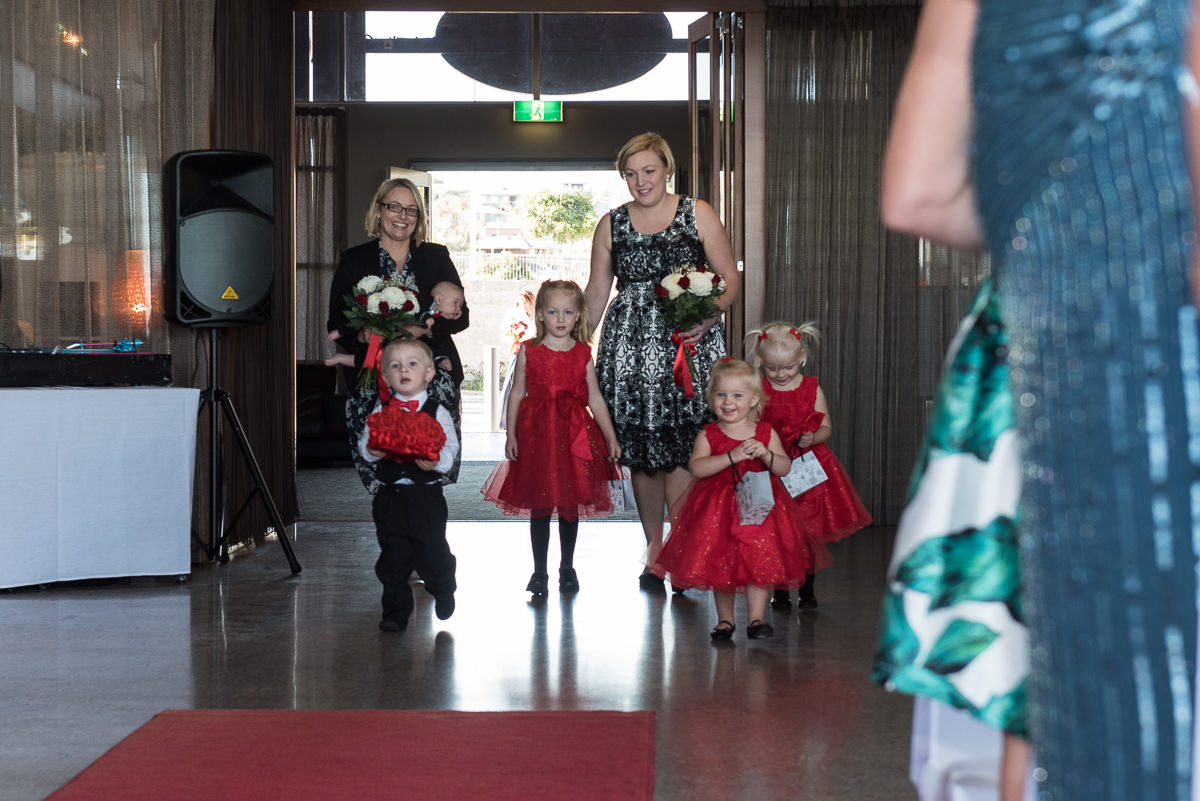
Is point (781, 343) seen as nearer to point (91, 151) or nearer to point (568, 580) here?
point (568, 580)

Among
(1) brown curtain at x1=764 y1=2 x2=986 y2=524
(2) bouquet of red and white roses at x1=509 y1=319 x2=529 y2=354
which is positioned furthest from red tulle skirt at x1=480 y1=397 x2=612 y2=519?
(2) bouquet of red and white roses at x1=509 y1=319 x2=529 y2=354

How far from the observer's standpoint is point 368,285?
13.1 feet

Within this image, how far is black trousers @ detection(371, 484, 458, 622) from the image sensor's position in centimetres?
367

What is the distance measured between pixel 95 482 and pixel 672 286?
2.07 meters

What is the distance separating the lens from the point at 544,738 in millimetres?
2512

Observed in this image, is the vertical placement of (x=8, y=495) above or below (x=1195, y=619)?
below

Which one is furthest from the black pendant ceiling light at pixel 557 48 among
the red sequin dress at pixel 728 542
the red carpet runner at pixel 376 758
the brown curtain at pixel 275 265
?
the red carpet runner at pixel 376 758

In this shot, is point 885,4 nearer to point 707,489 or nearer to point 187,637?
point 707,489

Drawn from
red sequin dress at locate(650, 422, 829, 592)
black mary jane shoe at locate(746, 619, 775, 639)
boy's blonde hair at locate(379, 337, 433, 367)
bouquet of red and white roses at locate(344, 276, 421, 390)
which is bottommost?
black mary jane shoe at locate(746, 619, 775, 639)

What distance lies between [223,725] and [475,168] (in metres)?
9.56

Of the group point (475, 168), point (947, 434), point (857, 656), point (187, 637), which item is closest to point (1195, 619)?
point (947, 434)

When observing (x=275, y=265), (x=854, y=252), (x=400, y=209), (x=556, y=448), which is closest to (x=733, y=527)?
(x=556, y=448)

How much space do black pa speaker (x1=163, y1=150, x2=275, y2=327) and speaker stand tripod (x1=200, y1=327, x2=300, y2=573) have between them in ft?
0.48

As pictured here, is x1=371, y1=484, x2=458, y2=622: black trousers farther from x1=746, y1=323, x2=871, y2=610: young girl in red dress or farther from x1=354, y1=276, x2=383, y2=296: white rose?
x1=746, y1=323, x2=871, y2=610: young girl in red dress
